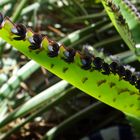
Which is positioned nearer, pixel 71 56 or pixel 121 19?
pixel 71 56

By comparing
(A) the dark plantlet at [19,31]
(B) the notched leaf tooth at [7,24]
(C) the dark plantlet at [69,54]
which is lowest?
(C) the dark plantlet at [69,54]

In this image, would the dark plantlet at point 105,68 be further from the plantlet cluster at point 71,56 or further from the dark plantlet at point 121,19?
the dark plantlet at point 121,19

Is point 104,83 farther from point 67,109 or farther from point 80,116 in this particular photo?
point 67,109

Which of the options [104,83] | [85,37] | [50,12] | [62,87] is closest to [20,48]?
[104,83]

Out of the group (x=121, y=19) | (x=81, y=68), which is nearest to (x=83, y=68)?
(x=81, y=68)

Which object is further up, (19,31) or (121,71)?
(19,31)

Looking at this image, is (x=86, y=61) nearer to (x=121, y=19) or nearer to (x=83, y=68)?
(x=83, y=68)

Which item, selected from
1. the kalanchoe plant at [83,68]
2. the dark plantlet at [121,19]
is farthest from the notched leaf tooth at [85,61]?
the dark plantlet at [121,19]
